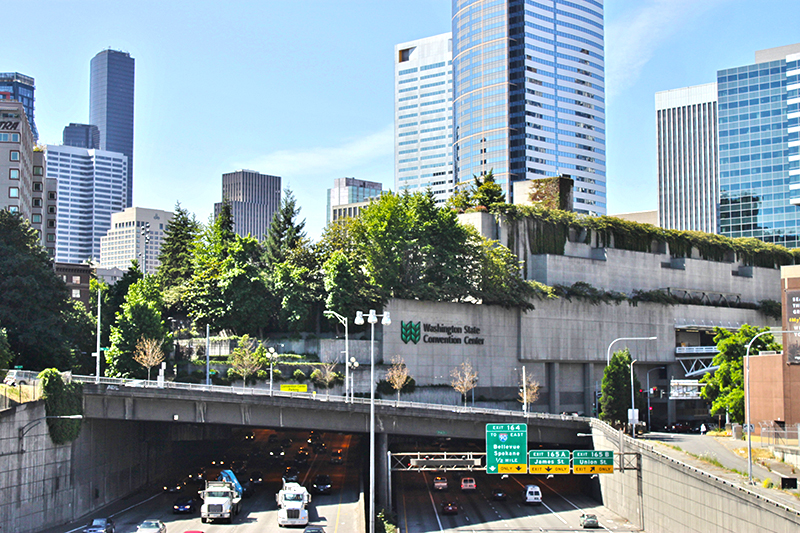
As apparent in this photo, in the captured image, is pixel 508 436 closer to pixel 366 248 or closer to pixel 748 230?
pixel 366 248

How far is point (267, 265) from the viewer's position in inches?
4203

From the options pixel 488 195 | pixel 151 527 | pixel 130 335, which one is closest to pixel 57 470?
pixel 151 527

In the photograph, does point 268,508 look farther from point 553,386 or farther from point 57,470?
point 553,386

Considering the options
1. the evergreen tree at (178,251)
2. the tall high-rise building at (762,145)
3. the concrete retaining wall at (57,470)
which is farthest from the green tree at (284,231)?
the tall high-rise building at (762,145)

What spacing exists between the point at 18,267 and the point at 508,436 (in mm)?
46620

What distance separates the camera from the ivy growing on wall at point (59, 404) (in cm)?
5859

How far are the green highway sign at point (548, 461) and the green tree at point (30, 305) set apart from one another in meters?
44.3

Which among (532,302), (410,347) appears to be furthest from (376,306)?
(532,302)

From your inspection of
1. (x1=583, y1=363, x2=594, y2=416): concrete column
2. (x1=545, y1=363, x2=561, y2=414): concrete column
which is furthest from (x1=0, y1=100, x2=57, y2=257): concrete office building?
(x1=583, y1=363, x2=594, y2=416): concrete column

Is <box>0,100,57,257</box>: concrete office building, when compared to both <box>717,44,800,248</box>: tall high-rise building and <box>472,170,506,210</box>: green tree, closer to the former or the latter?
<box>472,170,506,210</box>: green tree

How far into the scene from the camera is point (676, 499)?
5809cm

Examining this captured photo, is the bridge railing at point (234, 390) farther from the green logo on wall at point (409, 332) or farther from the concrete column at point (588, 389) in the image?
the concrete column at point (588, 389)

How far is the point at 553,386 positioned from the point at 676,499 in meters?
50.2

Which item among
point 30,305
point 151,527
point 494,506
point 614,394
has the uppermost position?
point 30,305
